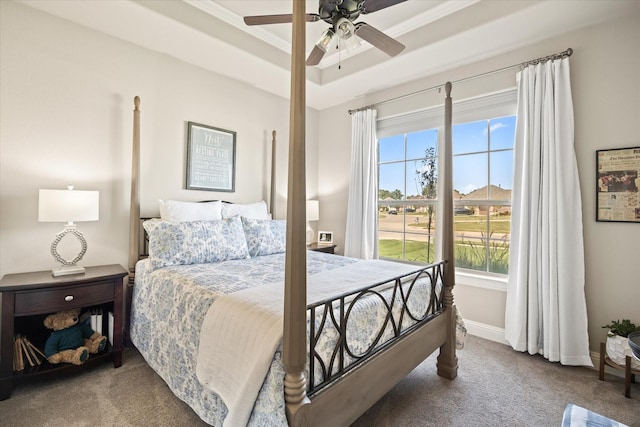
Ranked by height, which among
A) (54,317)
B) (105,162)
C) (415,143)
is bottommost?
(54,317)

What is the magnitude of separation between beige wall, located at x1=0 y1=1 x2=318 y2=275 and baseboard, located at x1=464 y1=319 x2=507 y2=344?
2932 millimetres

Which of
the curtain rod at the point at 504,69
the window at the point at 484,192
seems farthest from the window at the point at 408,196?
the curtain rod at the point at 504,69

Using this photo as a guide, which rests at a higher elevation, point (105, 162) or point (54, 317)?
point (105, 162)

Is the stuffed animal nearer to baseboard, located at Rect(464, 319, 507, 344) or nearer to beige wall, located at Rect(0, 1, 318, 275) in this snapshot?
beige wall, located at Rect(0, 1, 318, 275)

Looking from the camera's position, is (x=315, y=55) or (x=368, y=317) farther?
(x=315, y=55)

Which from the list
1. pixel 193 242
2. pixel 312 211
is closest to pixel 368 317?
pixel 193 242

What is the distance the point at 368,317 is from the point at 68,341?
2.14 metres

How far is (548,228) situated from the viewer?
2422 mm

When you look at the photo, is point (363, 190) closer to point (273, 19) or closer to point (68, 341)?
point (273, 19)

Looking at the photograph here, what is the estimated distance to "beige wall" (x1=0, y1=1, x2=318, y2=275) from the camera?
217 cm

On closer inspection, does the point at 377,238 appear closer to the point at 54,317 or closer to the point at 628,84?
the point at 628,84

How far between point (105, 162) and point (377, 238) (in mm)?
2912

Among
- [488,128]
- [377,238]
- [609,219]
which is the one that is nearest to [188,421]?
[377,238]

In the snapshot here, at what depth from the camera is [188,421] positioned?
1697mm
